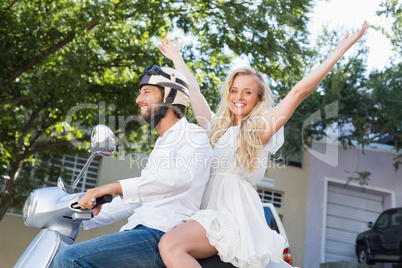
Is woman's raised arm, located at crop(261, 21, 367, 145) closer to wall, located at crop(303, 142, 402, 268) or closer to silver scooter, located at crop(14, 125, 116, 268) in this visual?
silver scooter, located at crop(14, 125, 116, 268)

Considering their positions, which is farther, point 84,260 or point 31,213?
point 31,213

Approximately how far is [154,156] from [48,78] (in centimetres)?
759

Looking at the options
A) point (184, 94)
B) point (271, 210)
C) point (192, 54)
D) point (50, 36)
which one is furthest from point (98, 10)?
point (184, 94)

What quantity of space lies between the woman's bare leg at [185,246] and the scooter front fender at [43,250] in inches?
18.9

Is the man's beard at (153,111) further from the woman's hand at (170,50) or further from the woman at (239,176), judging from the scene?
the woman's hand at (170,50)

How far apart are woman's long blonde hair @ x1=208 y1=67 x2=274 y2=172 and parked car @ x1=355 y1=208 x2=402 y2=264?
12.1 meters

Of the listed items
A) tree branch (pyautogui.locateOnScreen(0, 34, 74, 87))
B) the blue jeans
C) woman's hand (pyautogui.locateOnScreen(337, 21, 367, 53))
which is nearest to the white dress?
the blue jeans

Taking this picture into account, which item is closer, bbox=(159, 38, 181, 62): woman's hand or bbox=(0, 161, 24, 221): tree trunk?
bbox=(159, 38, 181, 62): woman's hand

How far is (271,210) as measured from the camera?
882cm

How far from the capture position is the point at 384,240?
571 inches

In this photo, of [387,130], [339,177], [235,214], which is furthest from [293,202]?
[235,214]

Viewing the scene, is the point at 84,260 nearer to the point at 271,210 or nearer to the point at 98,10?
the point at 271,210

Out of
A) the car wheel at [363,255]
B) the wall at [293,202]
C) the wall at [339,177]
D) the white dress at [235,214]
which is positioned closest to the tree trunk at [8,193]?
the white dress at [235,214]

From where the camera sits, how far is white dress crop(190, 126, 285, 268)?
2430 millimetres
